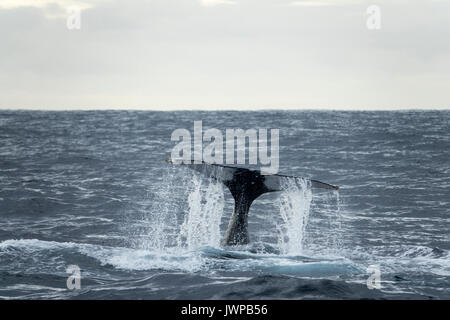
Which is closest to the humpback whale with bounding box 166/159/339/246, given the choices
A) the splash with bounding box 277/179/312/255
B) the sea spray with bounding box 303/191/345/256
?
the splash with bounding box 277/179/312/255

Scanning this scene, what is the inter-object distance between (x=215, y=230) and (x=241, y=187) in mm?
2567

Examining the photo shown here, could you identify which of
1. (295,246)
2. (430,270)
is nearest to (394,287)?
(430,270)

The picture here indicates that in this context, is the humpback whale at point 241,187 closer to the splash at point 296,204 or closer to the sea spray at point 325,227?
the splash at point 296,204

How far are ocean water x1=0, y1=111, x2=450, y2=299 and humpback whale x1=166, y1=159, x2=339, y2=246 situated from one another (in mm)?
285

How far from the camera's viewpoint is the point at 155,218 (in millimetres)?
18672

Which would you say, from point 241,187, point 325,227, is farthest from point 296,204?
point 325,227

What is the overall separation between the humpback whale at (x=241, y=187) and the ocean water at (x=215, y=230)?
11.2 inches

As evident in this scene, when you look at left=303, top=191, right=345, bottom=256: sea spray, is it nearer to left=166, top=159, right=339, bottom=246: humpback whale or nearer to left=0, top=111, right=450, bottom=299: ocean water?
left=0, top=111, right=450, bottom=299: ocean water

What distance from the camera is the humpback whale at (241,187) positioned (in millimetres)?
11961

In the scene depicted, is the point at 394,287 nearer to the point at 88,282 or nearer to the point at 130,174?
the point at 88,282

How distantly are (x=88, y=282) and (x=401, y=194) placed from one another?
15336 millimetres

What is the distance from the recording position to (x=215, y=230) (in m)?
14.5

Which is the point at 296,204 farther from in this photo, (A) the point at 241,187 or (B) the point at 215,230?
(B) the point at 215,230

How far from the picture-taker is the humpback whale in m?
12.0
